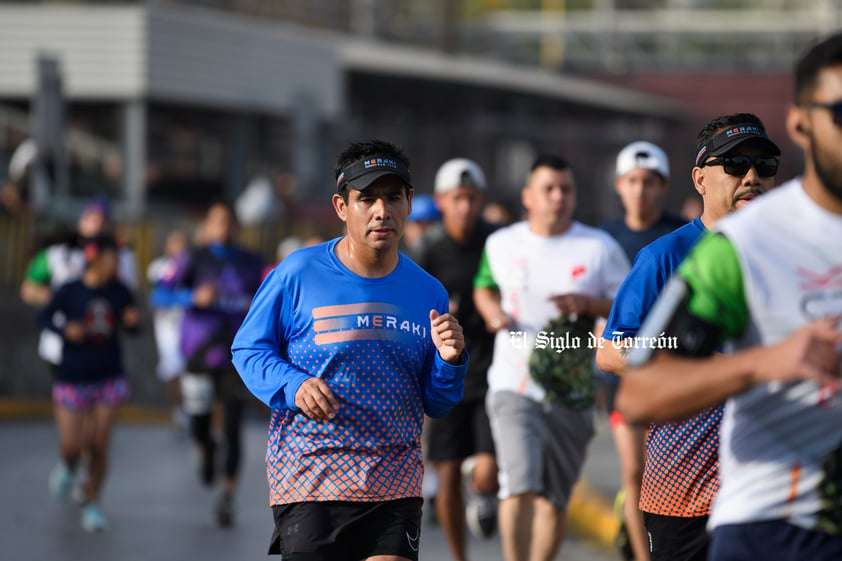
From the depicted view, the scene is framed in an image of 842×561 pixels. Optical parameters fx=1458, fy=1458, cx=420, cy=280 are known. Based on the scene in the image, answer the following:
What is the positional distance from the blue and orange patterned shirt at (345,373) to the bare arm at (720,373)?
1907mm

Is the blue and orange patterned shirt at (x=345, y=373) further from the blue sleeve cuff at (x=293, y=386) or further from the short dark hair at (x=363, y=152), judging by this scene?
the short dark hair at (x=363, y=152)

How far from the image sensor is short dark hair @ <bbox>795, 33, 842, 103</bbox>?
3256 mm

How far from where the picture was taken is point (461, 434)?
8961 millimetres

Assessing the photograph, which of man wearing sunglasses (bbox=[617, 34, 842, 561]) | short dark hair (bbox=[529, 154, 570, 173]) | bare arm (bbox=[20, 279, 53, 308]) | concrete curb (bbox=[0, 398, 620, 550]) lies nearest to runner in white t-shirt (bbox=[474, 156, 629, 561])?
short dark hair (bbox=[529, 154, 570, 173])

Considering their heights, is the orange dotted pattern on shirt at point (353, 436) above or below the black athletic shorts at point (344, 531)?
above

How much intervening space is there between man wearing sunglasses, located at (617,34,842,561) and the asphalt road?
19.5 feet

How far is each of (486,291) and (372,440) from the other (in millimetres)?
3046

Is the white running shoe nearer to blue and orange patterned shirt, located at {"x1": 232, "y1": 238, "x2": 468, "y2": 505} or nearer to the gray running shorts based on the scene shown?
the gray running shorts

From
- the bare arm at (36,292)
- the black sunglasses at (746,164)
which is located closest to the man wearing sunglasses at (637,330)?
the black sunglasses at (746,164)

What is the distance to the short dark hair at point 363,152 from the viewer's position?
5.30 m

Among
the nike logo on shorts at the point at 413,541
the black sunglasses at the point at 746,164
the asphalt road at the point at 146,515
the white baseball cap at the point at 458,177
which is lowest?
the asphalt road at the point at 146,515

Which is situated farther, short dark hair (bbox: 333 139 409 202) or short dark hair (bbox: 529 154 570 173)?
short dark hair (bbox: 529 154 570 173)

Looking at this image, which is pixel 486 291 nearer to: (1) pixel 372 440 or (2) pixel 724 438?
(1) pixel 372 440

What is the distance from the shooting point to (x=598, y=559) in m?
9.15
